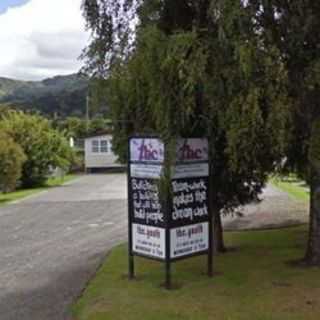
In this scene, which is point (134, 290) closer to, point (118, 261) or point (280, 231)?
point (118, 261)

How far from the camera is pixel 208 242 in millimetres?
10281

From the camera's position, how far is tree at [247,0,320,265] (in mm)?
9133

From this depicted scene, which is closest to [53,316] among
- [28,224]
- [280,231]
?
[280,231]

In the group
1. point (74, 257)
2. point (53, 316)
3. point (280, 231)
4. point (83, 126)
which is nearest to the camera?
point (53, 316)

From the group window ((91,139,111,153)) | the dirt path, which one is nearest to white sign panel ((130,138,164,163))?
the dirt path

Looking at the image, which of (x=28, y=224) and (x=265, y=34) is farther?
(x=28, y=224)

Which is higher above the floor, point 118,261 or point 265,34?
point 265,34

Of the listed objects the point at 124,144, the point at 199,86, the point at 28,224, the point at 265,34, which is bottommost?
the point at 28,224

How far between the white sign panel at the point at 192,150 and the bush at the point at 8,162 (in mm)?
23891

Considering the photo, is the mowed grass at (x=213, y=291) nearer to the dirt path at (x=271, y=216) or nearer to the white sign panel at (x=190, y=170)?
the white sign panel at (x=190, y=170)

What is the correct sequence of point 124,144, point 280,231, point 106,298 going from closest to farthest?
point 106,298
point 124,144
point 280,231

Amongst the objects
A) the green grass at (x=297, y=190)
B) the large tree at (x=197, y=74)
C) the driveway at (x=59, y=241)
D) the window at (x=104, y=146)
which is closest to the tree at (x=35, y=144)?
the driveway at (x=59, y=241)

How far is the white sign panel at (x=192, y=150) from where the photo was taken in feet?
31.5

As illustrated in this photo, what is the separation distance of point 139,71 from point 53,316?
10.8ft
